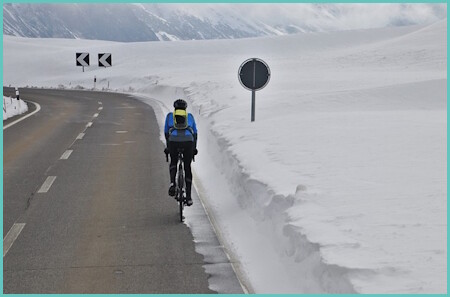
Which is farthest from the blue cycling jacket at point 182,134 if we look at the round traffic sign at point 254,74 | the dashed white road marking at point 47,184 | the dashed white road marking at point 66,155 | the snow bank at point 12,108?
the snow bank at point 12,108

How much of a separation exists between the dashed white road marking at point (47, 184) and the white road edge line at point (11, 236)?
7.31 feet

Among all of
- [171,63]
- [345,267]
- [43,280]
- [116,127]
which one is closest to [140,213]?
[43,280]

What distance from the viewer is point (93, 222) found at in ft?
27.3

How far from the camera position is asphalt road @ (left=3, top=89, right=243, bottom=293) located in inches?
242

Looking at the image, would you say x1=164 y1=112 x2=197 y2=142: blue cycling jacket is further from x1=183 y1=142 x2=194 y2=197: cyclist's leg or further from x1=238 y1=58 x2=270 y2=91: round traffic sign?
x1=238 y1=58 x2=270 y2=91: round traffic sign

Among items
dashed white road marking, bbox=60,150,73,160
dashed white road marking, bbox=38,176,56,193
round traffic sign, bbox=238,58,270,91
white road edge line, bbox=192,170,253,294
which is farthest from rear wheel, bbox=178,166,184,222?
dashed white road marking, bbox=60,150,73,160

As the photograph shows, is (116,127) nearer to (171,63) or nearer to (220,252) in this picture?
(220,252)

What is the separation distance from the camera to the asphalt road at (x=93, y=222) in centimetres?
615

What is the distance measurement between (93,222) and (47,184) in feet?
9.79

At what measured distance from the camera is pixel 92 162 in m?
13.3

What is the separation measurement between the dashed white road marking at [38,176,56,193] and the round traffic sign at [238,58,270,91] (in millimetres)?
4897

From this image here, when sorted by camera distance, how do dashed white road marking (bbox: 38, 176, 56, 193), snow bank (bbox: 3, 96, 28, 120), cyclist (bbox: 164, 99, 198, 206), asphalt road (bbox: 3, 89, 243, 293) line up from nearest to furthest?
asphalt road (bbox: 3, 89, 243, 293)
cyclist (bbox: 164, 99, 198, 206)
dashed white road marking (bbox: 38, 176, 56, 193)
snow bank (bbox: 3, 96, 28, 120)

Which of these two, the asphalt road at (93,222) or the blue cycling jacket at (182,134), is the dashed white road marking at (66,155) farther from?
the blue cycling jacket at (182,134)

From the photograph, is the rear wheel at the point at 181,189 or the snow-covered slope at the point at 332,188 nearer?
the snow-covered slope at the point at 332,188
